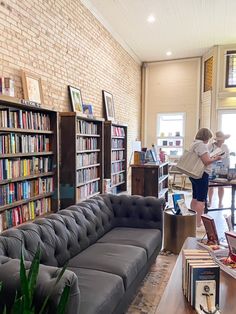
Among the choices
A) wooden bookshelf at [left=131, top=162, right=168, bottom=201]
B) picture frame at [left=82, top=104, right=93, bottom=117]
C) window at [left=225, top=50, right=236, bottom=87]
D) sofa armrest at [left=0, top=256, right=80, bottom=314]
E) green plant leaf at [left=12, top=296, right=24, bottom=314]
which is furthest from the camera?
window at [left=225, top=50, right=236, bottom=87]

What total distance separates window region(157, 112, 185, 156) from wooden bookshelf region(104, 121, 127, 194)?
2830mm

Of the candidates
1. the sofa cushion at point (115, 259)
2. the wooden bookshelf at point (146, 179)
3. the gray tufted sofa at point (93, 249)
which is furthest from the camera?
the wooden bookshelf at point (146, 179)

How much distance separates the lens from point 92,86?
18.4ft

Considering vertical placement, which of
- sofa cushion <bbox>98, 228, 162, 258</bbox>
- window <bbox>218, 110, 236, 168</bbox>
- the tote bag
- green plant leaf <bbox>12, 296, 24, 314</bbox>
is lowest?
sofa cushion <bbox>98, 228, 162, 258</bbox>

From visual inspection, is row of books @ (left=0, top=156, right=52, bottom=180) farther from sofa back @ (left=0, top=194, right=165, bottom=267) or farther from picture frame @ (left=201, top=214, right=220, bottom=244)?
picture frame @ (left=201, top=214, right=220, bottom=244)

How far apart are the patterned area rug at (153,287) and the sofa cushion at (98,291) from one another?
1.62ft

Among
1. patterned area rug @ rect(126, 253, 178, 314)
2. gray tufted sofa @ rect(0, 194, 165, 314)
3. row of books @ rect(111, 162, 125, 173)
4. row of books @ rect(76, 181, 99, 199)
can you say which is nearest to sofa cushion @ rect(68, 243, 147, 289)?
gray tufted sofa @ rect(0, 194, 165, 314)

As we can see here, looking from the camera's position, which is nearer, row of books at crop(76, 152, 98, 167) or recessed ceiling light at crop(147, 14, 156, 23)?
row of books at crop(76, 152, 98, 167)

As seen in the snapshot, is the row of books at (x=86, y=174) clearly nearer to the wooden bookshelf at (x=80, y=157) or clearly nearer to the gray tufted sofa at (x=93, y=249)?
the wooden bookshelf at (x=80, y=157)

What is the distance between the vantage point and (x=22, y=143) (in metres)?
3.16

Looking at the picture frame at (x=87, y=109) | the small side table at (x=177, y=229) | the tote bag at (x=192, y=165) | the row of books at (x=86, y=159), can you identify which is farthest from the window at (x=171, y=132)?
the small side table at (x=177, y=229)

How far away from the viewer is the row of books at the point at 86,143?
4.36 meters

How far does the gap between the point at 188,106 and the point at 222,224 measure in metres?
5.03

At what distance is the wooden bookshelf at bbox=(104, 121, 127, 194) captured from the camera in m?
5.53
